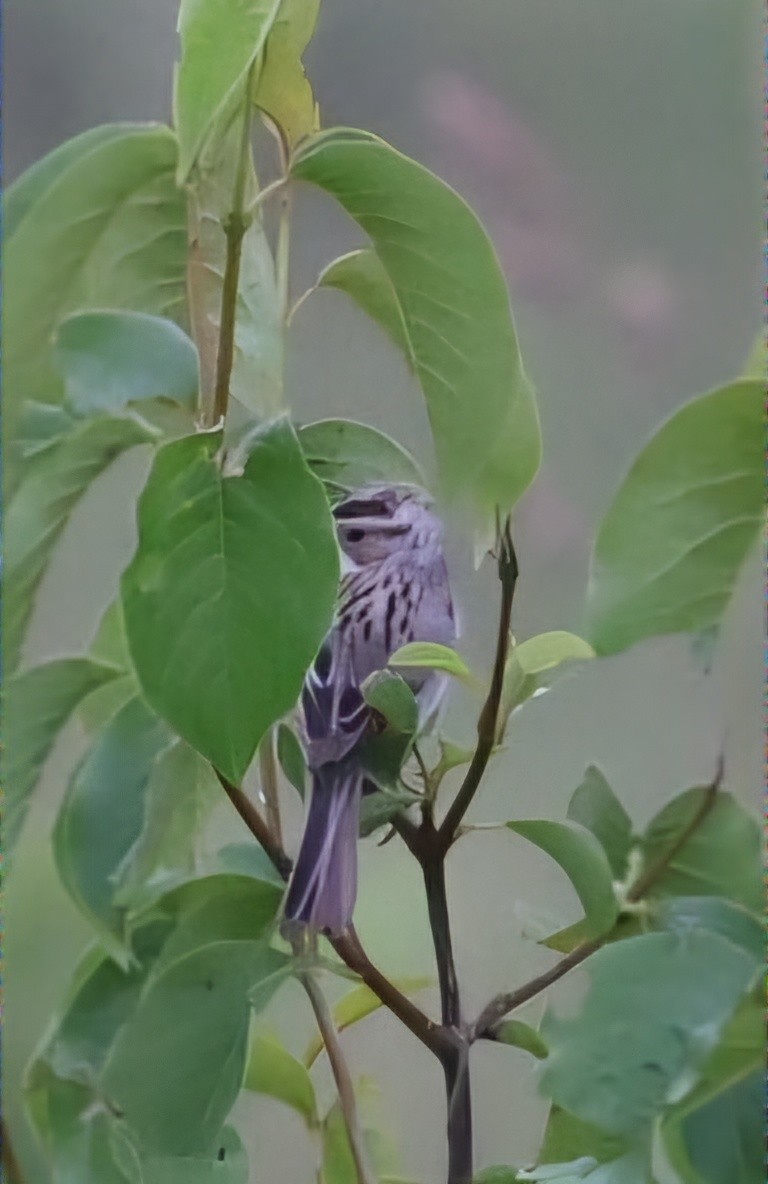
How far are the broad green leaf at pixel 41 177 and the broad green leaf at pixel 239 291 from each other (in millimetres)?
45

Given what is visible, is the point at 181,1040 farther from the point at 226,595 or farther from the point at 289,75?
the point at 289,75

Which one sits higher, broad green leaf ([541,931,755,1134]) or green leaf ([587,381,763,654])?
green leaf ([587,381,763,654])

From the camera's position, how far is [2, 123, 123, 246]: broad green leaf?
439 mm

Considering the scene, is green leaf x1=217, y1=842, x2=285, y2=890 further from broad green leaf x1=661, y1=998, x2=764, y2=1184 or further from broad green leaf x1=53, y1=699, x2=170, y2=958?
broad green leaf x1=661, y1=998, x2=764, y2=1184

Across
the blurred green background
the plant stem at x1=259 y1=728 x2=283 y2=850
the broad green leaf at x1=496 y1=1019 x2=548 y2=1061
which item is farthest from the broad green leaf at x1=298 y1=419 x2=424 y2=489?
the broad green leaf at x1=496 y1=1019 x2=548 y2=1061

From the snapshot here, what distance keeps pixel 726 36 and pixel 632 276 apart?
0.33ft

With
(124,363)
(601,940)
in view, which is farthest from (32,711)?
(601,940)

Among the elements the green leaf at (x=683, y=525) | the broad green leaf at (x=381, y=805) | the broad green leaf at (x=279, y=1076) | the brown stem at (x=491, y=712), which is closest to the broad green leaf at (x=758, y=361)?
the green leaf at (x=683, y=525)

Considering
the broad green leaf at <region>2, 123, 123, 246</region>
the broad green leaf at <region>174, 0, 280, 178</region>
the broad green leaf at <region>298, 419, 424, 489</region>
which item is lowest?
the broad green leaf at <region>298, 419, 424, 489</region>

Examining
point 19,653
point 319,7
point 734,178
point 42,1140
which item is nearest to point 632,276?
point 734,178

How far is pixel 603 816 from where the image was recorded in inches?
17.7

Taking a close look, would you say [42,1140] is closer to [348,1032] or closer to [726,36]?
[348,1032]

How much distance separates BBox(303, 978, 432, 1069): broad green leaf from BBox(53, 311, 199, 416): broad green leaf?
257 mm

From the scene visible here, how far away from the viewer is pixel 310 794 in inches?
17.7
